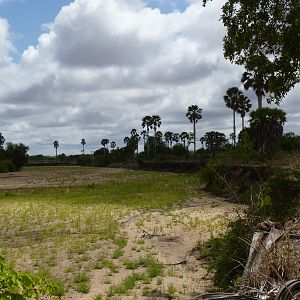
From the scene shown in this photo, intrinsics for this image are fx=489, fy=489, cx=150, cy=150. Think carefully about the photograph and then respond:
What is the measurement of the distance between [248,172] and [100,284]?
25757mm

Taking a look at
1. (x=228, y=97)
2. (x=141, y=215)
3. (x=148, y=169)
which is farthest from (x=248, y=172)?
(x=148, y=169)

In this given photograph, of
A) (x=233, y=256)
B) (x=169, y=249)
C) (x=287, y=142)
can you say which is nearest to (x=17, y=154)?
(x=287, y=142)

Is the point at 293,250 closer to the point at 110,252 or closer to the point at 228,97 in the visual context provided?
the point at 110,252

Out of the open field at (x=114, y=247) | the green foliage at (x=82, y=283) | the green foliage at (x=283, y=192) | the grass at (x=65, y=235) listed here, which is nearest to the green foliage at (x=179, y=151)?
the grass at (x=65, y=235)

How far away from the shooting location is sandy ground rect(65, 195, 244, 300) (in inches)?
396

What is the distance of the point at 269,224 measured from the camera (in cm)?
889

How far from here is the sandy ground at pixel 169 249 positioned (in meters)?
10.1

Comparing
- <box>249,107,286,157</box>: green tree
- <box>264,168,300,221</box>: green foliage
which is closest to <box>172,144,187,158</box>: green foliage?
<box>249,107,286,157</box>: green tree

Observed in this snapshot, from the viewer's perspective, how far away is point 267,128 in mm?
49188

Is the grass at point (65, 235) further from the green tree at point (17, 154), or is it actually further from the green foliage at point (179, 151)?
the green tree at point (17, 154)

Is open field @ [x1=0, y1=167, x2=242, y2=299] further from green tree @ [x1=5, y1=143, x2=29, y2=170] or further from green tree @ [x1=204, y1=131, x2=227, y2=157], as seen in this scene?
→ green tree @ [x1=5, y1=143, x2=29, y2=170]

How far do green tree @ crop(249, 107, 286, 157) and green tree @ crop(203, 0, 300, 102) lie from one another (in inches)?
1445

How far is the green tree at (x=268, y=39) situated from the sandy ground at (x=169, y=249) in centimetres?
342

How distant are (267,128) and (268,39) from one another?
126 ft
